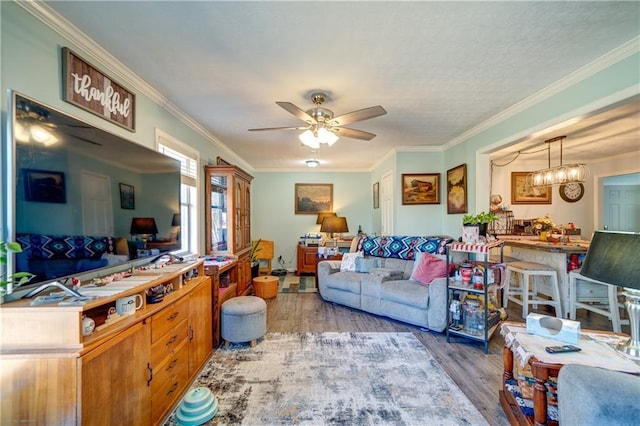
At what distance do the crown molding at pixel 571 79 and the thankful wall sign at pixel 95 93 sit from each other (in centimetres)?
351

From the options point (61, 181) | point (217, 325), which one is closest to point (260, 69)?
point (61, 181)

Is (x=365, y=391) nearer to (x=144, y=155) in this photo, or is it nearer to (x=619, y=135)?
(x=144, y=155)

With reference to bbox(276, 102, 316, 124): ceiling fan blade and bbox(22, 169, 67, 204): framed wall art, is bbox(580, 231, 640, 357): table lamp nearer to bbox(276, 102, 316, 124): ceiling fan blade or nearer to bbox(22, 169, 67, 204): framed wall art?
bbox(276, 102, 316, 124): ceiling fan blade

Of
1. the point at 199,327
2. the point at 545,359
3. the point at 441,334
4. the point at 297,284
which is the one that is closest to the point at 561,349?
the point at 545,359

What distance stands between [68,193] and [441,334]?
344 centimetres

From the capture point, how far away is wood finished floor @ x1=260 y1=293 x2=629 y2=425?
205cm

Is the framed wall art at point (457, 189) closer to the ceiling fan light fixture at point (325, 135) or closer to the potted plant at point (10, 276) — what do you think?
the ceiling fan light fixture at point (325, 135)

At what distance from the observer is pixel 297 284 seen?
5227mm

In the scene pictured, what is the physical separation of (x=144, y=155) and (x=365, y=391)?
7.86 feet

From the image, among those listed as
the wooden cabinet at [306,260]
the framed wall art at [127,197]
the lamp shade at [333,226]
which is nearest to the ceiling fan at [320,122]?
the framed wall art at [127,197]

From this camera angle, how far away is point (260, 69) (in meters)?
2.06

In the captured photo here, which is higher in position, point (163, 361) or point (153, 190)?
point (153, 190)

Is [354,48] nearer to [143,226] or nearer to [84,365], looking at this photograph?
[143,226]

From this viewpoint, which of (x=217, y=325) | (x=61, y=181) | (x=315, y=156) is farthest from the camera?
(x=315, y=156)
